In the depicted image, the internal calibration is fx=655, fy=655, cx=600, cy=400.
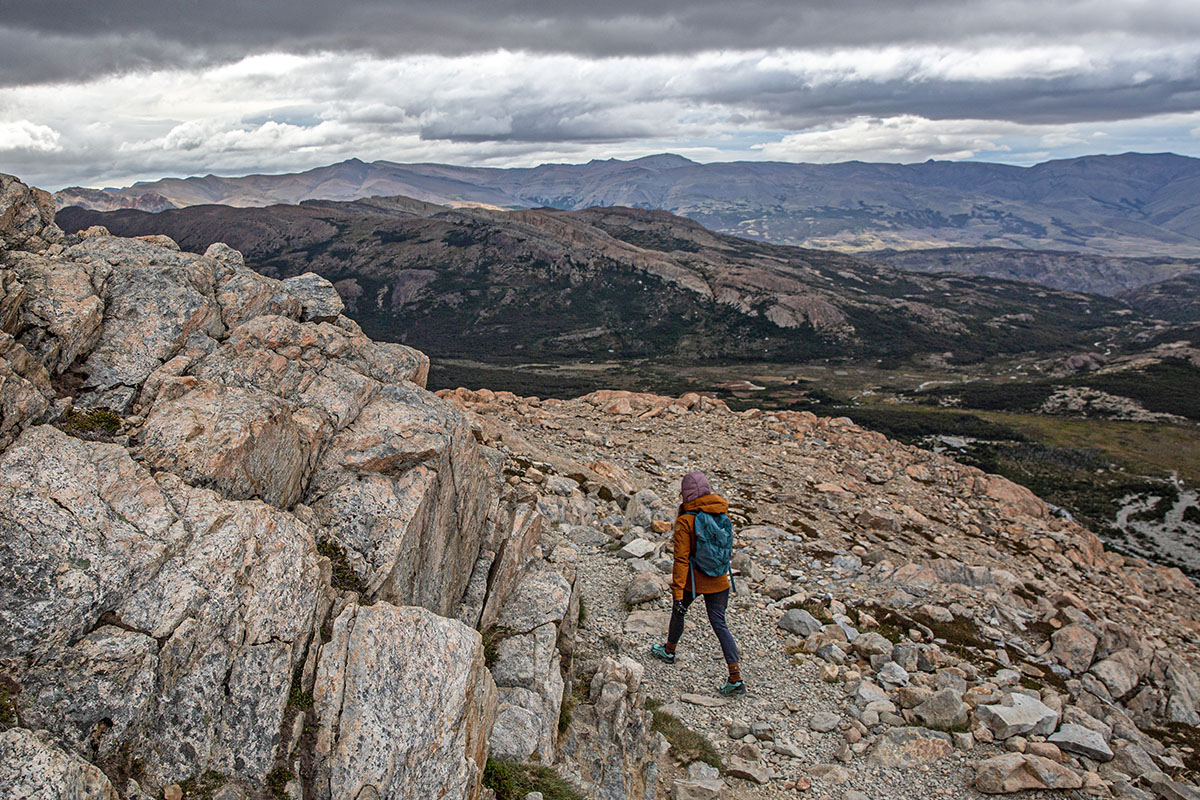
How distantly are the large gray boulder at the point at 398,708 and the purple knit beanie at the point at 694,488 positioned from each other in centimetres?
575

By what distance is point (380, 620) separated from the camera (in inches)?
352

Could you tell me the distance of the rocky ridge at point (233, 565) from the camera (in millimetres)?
7023

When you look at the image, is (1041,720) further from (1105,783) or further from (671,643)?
(671,643)

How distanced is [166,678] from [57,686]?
3.13ft

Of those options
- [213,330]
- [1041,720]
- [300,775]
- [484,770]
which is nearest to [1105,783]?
[1041,720]

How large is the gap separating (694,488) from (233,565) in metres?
8.50

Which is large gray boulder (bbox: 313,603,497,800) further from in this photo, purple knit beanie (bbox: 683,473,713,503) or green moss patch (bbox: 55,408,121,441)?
purple knit beanie (bbox: 683,473,713,503)

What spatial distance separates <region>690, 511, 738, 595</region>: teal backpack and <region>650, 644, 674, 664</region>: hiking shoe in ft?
8.87

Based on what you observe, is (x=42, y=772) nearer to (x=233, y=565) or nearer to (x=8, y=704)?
(x=8, y=704)

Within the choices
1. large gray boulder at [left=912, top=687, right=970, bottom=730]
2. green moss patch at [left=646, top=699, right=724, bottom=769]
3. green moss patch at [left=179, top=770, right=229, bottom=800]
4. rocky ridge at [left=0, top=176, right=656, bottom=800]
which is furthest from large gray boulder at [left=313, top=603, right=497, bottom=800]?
large gray boulder at [left=912, top=687, right=970, bottom=730]

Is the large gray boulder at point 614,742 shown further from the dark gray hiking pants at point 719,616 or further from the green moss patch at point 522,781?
the dark gray hiking pants at point 719,616

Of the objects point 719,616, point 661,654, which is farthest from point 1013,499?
point 661,654

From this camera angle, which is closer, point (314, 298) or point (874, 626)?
point (314, 298)

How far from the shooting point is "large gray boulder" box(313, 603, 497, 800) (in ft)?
25.6
